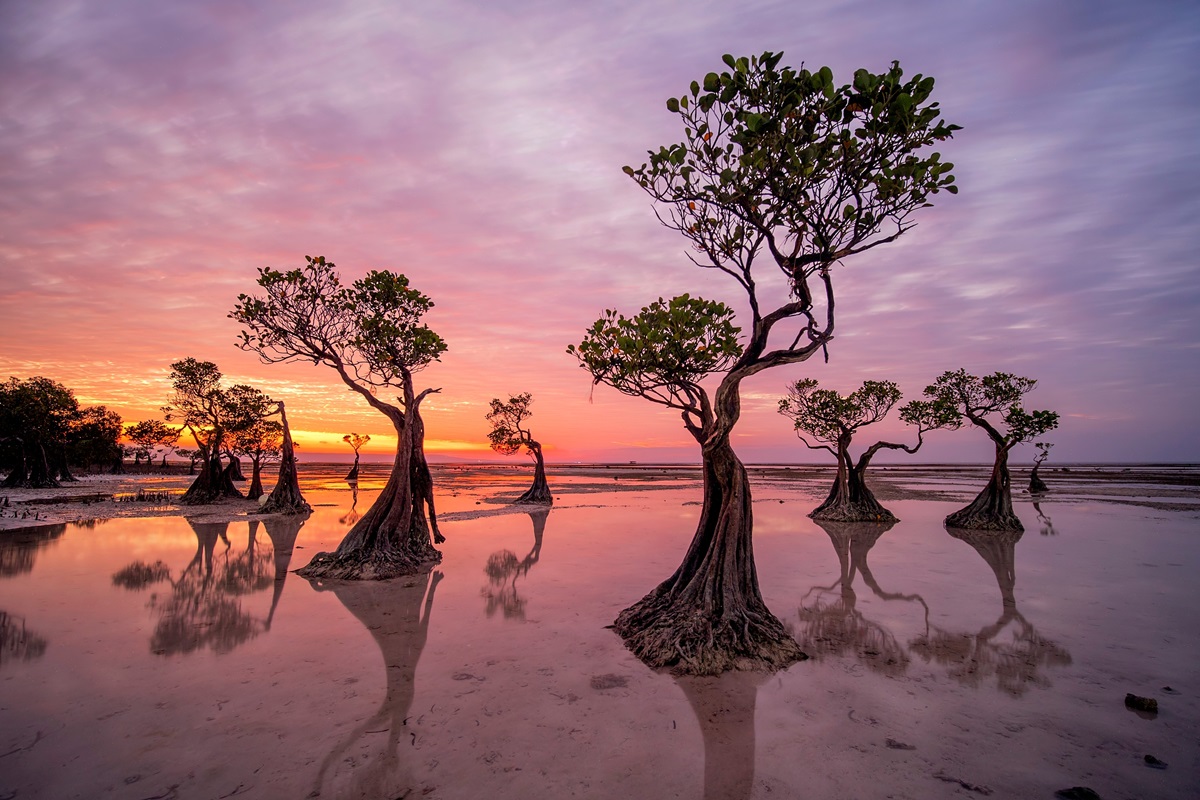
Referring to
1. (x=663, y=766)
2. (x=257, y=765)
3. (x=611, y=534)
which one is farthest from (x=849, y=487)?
(x=257, y=765)

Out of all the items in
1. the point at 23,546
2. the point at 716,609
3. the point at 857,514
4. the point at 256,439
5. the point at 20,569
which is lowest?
the point at 857,514

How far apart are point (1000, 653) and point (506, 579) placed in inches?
456

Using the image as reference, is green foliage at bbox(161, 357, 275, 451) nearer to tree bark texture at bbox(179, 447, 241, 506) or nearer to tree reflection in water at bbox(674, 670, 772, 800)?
tree bark texture at bbox(179, 447, 241, 506)

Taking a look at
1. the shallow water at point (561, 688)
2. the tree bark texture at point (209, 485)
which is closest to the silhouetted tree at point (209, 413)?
the tree bark texture at point (209, 485)

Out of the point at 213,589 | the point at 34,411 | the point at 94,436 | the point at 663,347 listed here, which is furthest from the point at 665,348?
the point at 94,436

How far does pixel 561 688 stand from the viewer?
7.62 m

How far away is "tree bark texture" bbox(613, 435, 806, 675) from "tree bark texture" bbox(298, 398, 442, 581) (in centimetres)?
848

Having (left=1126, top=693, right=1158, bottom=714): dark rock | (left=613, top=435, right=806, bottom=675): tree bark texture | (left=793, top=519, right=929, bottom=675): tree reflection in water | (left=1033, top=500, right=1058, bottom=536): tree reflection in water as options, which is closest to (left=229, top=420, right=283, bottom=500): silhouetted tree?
(left=613, top=435, right=806, bottom=675): tree bark texture

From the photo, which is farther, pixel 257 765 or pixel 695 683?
pixel 695 683

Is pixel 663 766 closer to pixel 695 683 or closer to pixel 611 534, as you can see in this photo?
pixel 695 683

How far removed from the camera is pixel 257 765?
18.4 feet

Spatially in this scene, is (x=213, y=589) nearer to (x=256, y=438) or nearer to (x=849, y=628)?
(x=849, y=628)

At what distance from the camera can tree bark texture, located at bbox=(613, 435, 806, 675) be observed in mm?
8461

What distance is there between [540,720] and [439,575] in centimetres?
936
